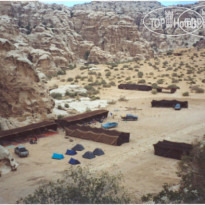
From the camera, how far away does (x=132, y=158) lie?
41.0 feet

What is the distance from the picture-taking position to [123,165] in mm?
11562

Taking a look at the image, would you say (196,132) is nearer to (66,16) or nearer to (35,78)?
(35,78)

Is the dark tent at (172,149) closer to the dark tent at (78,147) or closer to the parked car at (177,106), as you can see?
the dark tent at (78,147)

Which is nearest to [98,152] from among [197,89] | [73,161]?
[73,161]

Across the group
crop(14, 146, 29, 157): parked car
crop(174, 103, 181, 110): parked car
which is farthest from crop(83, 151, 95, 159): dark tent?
crop(174, 103, 181, 110): parked car

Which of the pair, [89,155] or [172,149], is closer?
[172,149]

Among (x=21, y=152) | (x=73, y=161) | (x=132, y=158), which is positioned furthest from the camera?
(x=21, y=152)

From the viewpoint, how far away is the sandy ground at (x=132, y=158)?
9625 mm

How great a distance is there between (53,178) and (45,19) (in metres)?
58.1

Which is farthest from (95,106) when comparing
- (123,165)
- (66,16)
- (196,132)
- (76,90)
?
(66,16)

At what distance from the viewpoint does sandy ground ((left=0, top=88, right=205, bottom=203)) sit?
962 centimetres

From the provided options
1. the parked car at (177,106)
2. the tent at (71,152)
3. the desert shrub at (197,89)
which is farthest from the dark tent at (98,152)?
the desert shrub at (197,89)

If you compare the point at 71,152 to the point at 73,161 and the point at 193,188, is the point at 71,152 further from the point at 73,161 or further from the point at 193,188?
the point at 193,188

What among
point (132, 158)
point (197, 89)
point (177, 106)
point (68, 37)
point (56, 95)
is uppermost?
point (68, 37)
